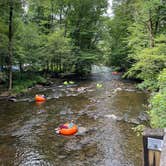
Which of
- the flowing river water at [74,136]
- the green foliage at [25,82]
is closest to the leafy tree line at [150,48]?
the flowing river water at [74,136]

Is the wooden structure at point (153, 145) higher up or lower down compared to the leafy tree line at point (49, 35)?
lower down

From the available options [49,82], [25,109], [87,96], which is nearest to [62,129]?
[25,109]

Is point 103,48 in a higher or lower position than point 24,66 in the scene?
higher

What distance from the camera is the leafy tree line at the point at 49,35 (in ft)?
45.6

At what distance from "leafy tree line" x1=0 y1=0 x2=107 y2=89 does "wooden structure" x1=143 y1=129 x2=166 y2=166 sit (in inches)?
501

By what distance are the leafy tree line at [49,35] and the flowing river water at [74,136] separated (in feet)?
14.2

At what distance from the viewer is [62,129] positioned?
7.59 m

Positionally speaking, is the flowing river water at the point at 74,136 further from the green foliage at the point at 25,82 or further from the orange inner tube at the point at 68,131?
the green foliage at the point at 25,82

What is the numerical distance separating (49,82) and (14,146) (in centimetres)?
1182

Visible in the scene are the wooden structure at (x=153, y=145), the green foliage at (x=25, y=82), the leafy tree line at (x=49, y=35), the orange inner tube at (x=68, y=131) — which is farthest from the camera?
the green foliage at (x=25, y=82)

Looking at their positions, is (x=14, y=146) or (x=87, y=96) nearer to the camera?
Answer: (x=14, y=146)

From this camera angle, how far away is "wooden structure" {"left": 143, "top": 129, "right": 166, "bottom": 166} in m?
2.18

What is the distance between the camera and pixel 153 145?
221 centimetres

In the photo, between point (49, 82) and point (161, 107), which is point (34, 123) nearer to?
point (161, 107)
